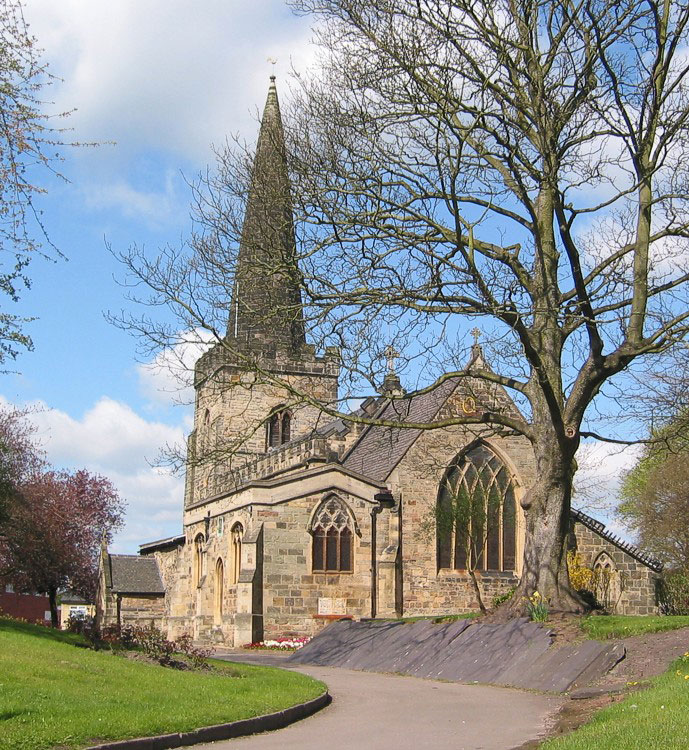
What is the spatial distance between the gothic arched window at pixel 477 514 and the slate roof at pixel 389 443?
6.28ft

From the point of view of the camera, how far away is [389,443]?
117ft

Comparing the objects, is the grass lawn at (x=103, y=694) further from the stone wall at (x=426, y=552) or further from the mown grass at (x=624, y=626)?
the stone wall at (x=426, y=552)

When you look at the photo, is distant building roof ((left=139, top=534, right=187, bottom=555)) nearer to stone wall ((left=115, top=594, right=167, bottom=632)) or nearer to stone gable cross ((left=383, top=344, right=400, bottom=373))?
stone wall ((left=115, top=594, right=167, bottom=632))

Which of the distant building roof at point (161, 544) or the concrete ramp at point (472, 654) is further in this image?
the distant building roof at point (161, 544)

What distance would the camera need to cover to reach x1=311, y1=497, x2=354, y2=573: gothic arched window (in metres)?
32.3

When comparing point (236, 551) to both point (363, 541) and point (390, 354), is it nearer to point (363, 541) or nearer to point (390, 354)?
point (363, 541)

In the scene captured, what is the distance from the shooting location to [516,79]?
695 inches

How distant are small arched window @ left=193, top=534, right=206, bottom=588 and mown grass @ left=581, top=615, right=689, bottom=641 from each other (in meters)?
21.9

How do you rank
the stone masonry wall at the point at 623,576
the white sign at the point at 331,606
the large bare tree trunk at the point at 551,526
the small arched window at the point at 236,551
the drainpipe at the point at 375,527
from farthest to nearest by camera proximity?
the stone masonry wall at the point at 623,576, the small arched window at the point at 236,551, the drainpipe at the point at 375,527, the white sign at the point at 331,606, the large bare tree trunk at the point at 551,526

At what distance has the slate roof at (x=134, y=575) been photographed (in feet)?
134

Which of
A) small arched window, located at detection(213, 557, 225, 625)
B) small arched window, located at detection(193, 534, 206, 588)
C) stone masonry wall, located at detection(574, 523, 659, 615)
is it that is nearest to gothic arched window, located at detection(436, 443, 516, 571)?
stone masonry wall, located at detection(574, 523, 659, 615)

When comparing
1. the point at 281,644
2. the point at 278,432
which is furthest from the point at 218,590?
the point at 278,432

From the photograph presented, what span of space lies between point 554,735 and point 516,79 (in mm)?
11591

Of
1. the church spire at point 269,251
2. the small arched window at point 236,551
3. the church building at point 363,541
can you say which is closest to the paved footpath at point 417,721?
the church spire at point 269,251
